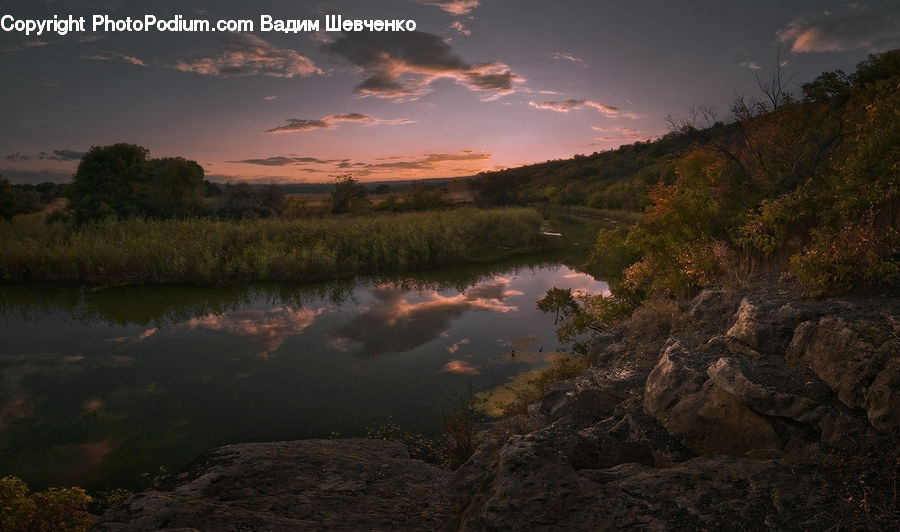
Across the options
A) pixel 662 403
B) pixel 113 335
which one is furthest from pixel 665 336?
pixel 113 335

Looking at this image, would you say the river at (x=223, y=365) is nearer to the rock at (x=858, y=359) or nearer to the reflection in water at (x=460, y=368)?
the reflection in water at (x=460, y=368)

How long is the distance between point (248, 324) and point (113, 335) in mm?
3591

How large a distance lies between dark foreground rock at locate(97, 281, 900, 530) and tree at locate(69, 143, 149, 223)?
26.9 meters

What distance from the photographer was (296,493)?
4.70m

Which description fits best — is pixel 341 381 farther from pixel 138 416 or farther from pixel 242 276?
pixel 242 276

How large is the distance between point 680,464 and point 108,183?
32776 millimetres

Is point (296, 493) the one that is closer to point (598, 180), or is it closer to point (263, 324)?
point (263, 324)

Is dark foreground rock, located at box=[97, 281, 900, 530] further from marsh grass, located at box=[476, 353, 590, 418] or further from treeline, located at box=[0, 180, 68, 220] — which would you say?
treeline, located at box=[0, 180, 68, 220]

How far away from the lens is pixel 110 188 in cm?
2650

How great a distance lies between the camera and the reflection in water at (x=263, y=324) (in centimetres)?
1225

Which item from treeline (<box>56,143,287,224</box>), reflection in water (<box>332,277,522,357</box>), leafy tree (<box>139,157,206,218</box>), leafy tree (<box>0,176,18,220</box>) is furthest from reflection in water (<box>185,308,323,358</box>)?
leafy tree (<box>0,176,18,220</box>)

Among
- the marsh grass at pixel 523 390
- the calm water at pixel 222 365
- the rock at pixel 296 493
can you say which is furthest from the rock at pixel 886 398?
the calm water at pixel 222 365

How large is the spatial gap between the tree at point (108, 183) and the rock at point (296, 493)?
2598cm

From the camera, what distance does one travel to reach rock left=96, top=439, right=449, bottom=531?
12.2 ft
